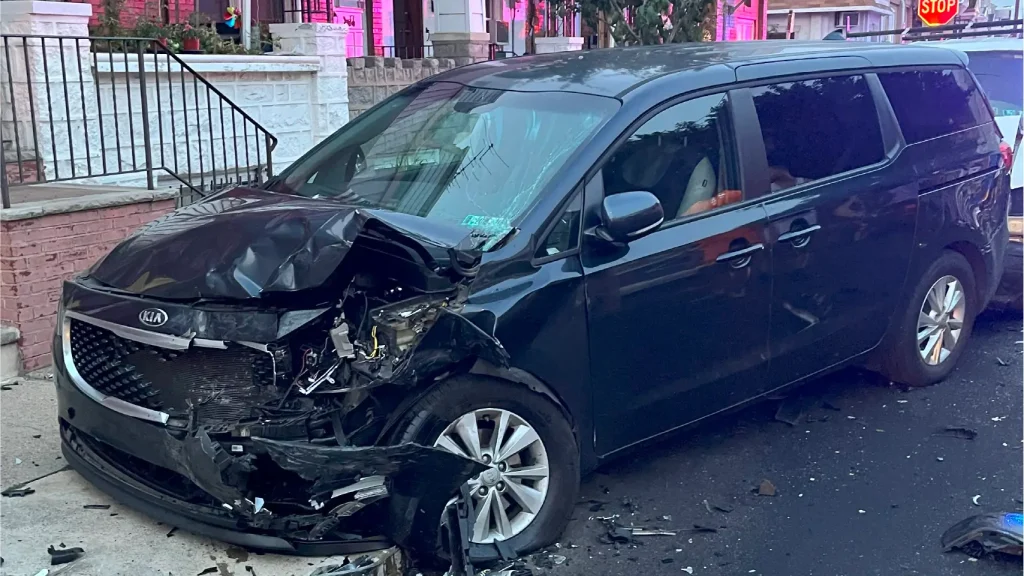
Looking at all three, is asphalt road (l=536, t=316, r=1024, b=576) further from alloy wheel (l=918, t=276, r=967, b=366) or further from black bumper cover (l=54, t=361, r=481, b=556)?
black bumper cover (l=54, t=361, r=481, b=556)

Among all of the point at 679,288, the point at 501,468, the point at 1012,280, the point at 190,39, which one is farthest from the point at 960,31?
the point at 501,468

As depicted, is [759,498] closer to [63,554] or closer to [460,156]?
[460,156]

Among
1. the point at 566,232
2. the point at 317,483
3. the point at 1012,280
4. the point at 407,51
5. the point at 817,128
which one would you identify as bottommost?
the point at 1012,280

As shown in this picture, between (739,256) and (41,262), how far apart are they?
3.82 metres

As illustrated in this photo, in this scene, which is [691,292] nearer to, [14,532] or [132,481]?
[132,481]

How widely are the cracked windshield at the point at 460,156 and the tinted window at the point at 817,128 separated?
0.95m

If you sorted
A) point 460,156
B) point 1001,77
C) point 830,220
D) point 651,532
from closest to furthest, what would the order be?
point 651,532
point 460,156
point 830,220
point 1001,77

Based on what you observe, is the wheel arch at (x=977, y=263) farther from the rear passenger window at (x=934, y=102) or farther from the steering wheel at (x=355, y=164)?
the steering wheel at (x=355, y=164)

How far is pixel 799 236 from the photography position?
15.3 ft

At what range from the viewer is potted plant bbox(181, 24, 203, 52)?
8875 mm

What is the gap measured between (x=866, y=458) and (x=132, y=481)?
3401 millimetres

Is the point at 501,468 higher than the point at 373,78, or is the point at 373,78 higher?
Answer: the point at 373,78

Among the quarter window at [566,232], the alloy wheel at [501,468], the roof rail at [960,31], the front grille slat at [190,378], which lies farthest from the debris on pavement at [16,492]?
the roof rail at [960,31]

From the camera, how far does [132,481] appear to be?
3.76 m
